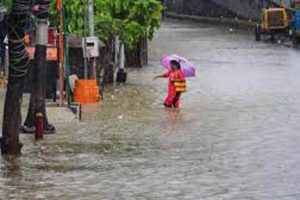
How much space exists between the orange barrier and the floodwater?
35cm

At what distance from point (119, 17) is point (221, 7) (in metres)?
57.8

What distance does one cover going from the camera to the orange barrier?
1934cm

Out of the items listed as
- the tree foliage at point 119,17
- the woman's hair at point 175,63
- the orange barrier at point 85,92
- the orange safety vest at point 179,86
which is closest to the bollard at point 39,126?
the orange barrier at point 85,92

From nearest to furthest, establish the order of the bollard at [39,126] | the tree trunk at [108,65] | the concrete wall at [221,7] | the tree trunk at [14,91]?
the tree trunk at [14,91] < the bollard at [39,126] < the tree trunk at [108,65] < the concrete wall at [221,7]

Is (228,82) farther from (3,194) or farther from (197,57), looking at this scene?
(3,194)

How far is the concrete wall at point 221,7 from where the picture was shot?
7119 centimetres

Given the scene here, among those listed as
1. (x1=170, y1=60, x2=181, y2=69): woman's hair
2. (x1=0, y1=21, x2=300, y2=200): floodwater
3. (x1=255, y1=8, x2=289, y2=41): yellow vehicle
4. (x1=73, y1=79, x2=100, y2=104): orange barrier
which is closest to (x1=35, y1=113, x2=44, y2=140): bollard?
(x1=0, y1=21, x2=300, y2=200): floodwater

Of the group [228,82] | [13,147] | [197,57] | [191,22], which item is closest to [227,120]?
[13,147]

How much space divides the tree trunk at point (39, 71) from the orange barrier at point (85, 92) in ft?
14.9

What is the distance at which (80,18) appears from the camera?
23297 millimetres

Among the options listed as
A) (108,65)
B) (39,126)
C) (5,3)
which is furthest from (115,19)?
(39,126)

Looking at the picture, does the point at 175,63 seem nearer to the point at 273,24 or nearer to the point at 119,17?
the point at 119,17

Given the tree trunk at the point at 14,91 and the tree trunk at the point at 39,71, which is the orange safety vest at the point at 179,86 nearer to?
the tree trunk at the point at 39,71

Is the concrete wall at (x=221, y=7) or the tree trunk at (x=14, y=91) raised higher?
the concrete wall at (x=221, y=7)
